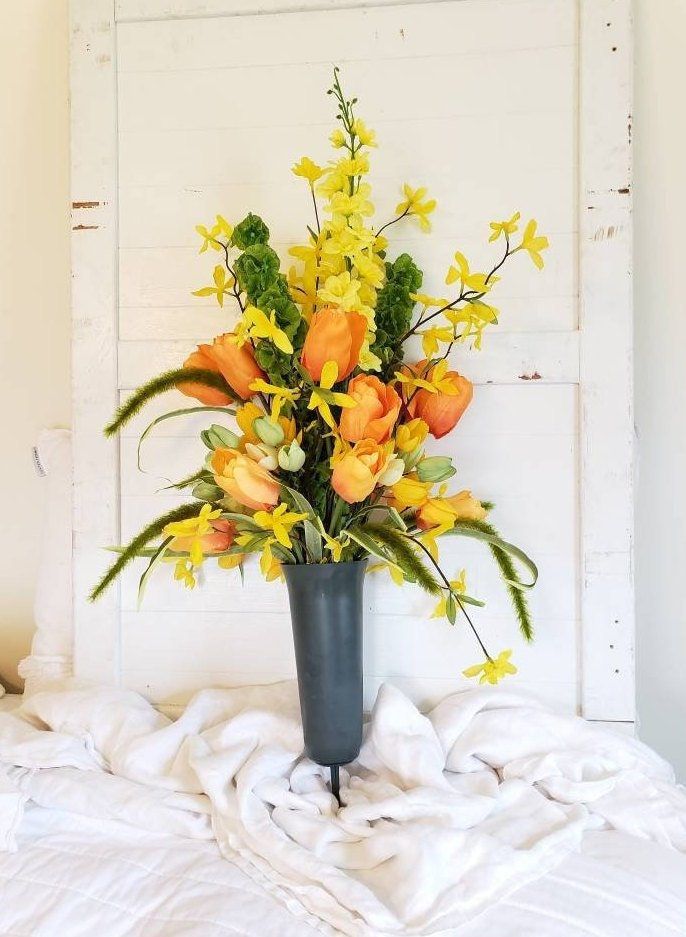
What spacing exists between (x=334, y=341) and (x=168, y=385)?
0.25 metres

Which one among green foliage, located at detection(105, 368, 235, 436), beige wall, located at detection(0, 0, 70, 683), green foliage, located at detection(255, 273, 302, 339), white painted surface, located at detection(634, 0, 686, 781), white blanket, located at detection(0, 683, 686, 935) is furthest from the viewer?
beige wall, located at detection(0, 0, 70, 683)

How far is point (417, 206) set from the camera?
100 centimetres

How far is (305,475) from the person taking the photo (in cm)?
90

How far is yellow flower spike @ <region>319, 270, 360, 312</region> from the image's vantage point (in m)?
0.82

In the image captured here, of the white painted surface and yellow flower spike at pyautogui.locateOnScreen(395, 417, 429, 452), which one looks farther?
the white painted surface

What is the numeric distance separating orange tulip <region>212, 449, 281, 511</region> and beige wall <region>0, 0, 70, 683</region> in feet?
1.94

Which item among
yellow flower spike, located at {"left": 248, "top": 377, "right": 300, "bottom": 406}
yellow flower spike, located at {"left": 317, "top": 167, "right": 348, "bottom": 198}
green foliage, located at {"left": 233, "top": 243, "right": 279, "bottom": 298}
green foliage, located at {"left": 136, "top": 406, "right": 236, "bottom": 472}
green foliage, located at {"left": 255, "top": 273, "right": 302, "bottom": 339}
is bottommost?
green foliage, located at {"left": 136, "top": 406, "right": 236, "bottom": 472}

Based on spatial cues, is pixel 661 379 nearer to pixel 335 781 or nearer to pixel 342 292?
pixel 342 292

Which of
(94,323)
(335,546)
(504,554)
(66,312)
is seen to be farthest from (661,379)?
(66,312)

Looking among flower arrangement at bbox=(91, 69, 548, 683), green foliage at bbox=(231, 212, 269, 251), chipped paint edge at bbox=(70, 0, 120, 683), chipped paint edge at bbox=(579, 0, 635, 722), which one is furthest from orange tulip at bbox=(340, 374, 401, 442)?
chipped paint edge at bbox=(70, 0, 120, 683)

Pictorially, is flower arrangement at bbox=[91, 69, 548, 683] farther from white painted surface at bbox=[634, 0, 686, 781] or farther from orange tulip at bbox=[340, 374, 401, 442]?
white painted surface at bbox=[634, 0, 686, 781]

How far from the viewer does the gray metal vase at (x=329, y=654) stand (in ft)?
2.85

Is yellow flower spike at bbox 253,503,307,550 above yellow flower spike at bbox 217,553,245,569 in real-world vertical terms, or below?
above

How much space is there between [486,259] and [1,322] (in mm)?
844
